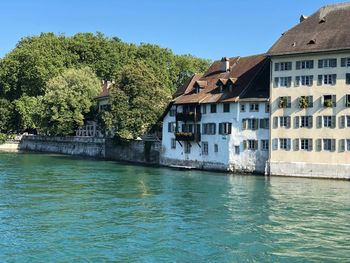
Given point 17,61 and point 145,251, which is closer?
point 145,251

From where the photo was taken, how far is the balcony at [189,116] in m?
55.1

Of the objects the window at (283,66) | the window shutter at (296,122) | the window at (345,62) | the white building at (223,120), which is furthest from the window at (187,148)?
the window at (345,62)

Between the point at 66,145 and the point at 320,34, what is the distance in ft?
152

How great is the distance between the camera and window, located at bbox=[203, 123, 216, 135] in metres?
53.7

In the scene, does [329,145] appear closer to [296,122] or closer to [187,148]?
[296,122]

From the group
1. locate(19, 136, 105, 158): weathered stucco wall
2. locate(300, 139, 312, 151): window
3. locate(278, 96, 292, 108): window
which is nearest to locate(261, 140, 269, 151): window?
locate(300, 139, 312, 151): window

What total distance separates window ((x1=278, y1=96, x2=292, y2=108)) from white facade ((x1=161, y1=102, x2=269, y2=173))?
1493 mm

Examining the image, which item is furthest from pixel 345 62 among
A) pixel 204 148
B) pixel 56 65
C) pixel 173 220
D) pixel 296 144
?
pixel 56 65

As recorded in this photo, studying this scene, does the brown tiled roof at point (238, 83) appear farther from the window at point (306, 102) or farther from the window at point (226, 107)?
the window at point (306, 102)

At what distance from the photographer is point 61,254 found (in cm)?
1991

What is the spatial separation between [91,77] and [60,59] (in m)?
13.4

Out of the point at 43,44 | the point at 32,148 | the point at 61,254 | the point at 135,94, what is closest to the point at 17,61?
the point at 43,44

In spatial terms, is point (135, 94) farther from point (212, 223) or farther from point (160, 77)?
point (212, 223)

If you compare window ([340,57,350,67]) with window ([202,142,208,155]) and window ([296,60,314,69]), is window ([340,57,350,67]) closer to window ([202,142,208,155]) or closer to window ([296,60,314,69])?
window ([296,60,314,69])
